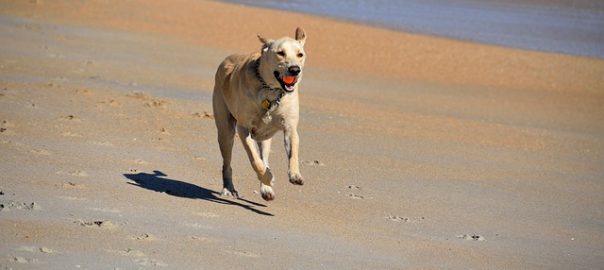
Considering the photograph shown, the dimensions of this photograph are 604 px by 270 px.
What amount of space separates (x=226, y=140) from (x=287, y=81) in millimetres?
1129

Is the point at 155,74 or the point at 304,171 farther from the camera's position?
the point at 155,74

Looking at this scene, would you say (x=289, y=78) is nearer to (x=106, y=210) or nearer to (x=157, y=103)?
(x=106, y=210)

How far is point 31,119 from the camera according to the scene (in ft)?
32.1

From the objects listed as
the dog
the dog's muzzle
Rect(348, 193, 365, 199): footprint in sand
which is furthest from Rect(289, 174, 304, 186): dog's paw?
Rect(348, 193, 365, 199): footprint in sand

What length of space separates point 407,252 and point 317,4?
64.5ft

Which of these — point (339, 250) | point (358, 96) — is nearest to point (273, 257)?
point (339, 250)

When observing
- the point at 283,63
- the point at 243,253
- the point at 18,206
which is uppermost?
the point at 283,63

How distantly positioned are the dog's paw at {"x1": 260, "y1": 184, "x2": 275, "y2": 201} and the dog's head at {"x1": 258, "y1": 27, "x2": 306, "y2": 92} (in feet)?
2.78

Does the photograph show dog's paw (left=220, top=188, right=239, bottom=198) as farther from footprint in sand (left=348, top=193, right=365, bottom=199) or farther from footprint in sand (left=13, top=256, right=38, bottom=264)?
footprint in sand (left=13, top=256, right=38, bottom=264)

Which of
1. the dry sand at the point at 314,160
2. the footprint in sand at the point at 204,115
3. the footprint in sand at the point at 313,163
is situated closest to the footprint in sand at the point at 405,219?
the dry sand at the point at 314,160

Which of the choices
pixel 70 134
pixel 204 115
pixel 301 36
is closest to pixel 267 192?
pixel 301 36

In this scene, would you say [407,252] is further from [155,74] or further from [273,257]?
[155,74]

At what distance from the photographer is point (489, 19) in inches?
1029

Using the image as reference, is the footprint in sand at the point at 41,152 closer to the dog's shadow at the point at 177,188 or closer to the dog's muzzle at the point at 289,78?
the dog's shadow at the point at 177,188
